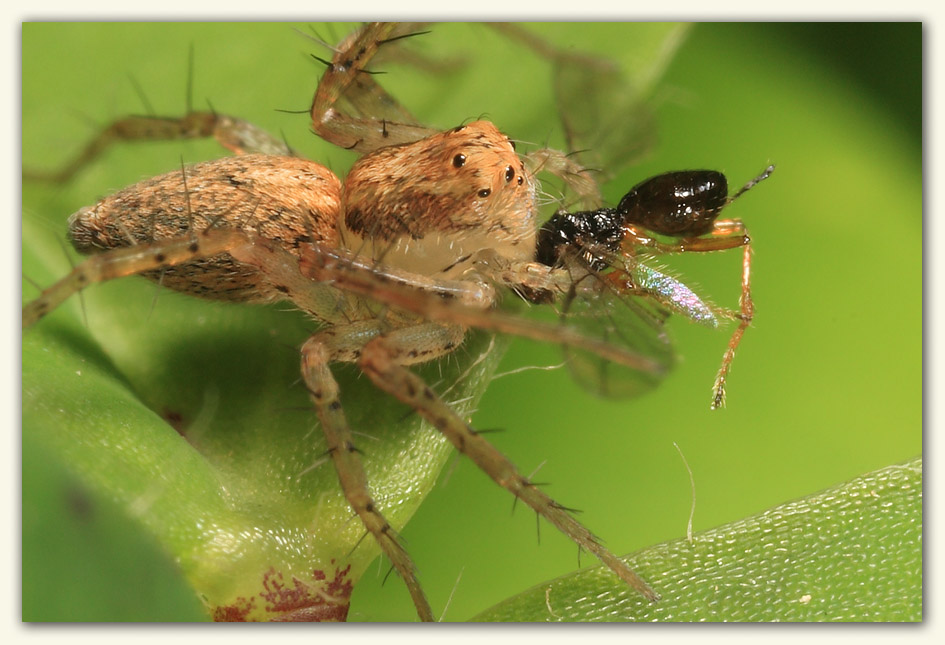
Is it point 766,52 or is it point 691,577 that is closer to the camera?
point 691,577

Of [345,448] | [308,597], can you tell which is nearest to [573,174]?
[345,448]

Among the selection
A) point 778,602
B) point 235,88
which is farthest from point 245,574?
point 235,88

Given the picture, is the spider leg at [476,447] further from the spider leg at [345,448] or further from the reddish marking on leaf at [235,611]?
the reddish marking on leaf at [235,611]

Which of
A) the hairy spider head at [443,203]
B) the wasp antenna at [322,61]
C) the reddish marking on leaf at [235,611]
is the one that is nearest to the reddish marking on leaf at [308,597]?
the reddish marking on leaf at [235,611]

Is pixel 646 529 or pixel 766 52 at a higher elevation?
pixel 766 52

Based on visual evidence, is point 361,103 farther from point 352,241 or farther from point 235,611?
point 235,611
